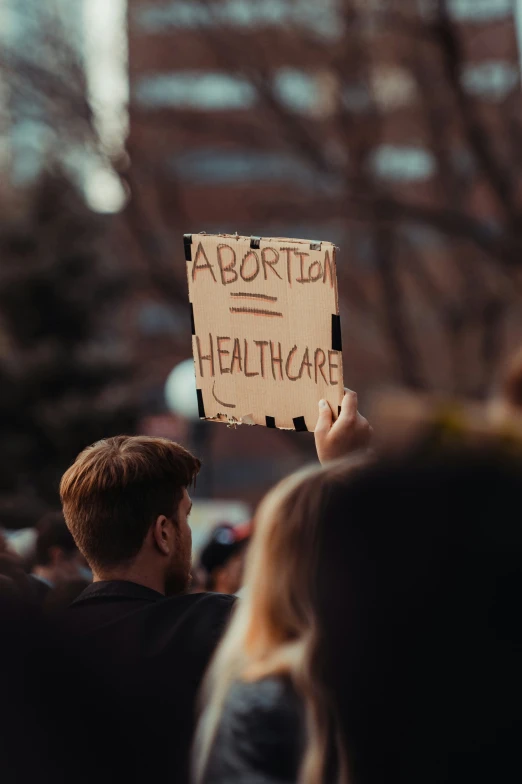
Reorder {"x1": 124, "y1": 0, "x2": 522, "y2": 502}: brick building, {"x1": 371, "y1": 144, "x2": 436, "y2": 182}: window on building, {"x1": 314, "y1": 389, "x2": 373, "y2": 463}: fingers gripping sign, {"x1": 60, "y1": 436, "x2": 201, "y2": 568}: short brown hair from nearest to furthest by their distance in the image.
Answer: {"x1": 60, "y1": 436, "x2": 201, "y2": 568}: short brown hair, {"x1": 314, "y1": 389, "x2": 373, "y2": 463}: fingers gripping sign, {"x1": 124, "y1": 0, "x2": 522, "y2": 502}: brick building, {"x1": 371, "y1": 144, "x2": 436, "y2": 182}: window on building

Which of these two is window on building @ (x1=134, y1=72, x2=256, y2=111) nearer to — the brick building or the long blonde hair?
the brick building

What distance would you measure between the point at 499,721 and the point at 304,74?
14.6m

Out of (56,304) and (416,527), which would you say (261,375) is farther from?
(56,304)

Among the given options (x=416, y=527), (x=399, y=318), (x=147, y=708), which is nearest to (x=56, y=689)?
(x=147, y=708)

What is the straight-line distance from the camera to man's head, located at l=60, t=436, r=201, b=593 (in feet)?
9.03

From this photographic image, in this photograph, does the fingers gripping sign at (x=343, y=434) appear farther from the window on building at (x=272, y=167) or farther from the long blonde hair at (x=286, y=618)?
the window on building at (x=272, y=167)

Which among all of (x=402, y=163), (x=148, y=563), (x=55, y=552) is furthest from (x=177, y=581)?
(x=402, y=163)

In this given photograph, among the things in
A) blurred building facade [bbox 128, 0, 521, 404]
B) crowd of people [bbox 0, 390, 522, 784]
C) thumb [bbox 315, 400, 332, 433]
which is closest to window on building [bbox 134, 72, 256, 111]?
blurred building facade [bbox 128, 0, 521, 404]

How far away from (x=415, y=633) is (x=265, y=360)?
1581 mm

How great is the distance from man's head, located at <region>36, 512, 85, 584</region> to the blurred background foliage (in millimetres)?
7496

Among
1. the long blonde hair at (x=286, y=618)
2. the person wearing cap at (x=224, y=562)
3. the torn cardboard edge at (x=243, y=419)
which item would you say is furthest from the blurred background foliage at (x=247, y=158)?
the long blonde hair at (x=286, y=618)

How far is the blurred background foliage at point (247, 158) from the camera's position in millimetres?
14570

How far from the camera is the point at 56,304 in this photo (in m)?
19.0

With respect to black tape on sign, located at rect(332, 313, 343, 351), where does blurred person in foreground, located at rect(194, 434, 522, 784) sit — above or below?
below
